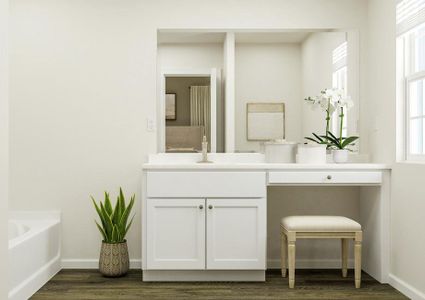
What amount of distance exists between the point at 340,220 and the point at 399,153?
0.59 meters

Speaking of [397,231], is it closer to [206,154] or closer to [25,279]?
[206,154]

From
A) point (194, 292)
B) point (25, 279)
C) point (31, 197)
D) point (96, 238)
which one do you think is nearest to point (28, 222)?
point (31, 197)

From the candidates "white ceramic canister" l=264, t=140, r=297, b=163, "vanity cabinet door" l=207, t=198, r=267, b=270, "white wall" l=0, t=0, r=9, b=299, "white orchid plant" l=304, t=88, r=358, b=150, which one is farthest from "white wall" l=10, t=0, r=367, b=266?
"white wall" l=0, t=0, r=9, b=299

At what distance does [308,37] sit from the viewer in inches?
155

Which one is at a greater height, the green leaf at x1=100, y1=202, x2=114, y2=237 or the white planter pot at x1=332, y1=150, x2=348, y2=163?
the white planter pot at x1=332, y1=150, x2=348, y2=163

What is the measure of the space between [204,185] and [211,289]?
67 centimetres

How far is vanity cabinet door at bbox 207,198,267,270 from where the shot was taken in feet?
11.3

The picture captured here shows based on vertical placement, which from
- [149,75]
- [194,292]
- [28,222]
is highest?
[149,75]

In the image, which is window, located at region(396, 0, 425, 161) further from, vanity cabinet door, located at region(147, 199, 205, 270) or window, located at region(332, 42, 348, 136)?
vanity cabinet door, located at region(147, 199, 205, 270)

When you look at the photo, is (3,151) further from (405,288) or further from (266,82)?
(405,288)

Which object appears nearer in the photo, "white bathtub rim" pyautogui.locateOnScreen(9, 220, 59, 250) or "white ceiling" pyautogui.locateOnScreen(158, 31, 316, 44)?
"white bathtub rim" pyautogui.locateOnScreen(9, 220, 59, 250)

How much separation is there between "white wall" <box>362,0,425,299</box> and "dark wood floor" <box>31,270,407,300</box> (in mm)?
187

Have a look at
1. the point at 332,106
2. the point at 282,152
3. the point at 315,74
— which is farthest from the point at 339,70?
the point at 282,152

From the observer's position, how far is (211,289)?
10.8 ft
